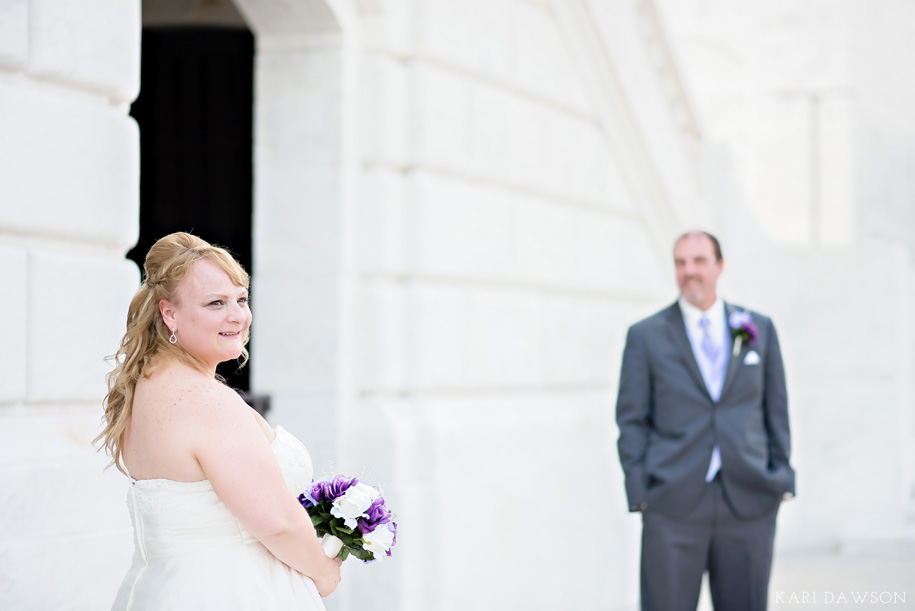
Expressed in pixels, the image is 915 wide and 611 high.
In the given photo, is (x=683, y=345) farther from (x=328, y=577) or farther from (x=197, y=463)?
(x=197, y=463)

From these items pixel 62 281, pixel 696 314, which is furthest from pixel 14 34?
pixel 696 314

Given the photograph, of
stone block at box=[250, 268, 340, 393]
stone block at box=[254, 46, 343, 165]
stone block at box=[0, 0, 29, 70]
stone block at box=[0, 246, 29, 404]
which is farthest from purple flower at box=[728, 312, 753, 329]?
stone block at box=[0, 0, 29, 70]

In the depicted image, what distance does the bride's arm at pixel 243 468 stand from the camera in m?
2.52

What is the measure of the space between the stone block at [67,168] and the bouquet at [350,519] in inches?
62.0

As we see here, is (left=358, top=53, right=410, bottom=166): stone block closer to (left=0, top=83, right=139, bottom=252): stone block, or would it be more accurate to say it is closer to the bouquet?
(left=0, top=83, right=139, bottom=252): stone block

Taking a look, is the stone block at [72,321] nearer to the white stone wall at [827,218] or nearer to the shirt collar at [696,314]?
the shirt collar at [696,314]

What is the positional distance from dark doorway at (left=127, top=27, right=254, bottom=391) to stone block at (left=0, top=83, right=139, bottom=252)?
117 inches

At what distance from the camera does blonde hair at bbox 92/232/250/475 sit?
2680mm

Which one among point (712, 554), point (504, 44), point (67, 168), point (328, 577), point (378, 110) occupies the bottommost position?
point (712, 554)

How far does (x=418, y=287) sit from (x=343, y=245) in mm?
502

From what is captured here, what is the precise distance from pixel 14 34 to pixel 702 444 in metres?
3.25

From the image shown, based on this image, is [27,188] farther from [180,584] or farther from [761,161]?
[761,161]

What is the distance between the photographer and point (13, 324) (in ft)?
11.8

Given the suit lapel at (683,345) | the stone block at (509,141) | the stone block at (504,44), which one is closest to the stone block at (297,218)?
the stone block at (509,141)
